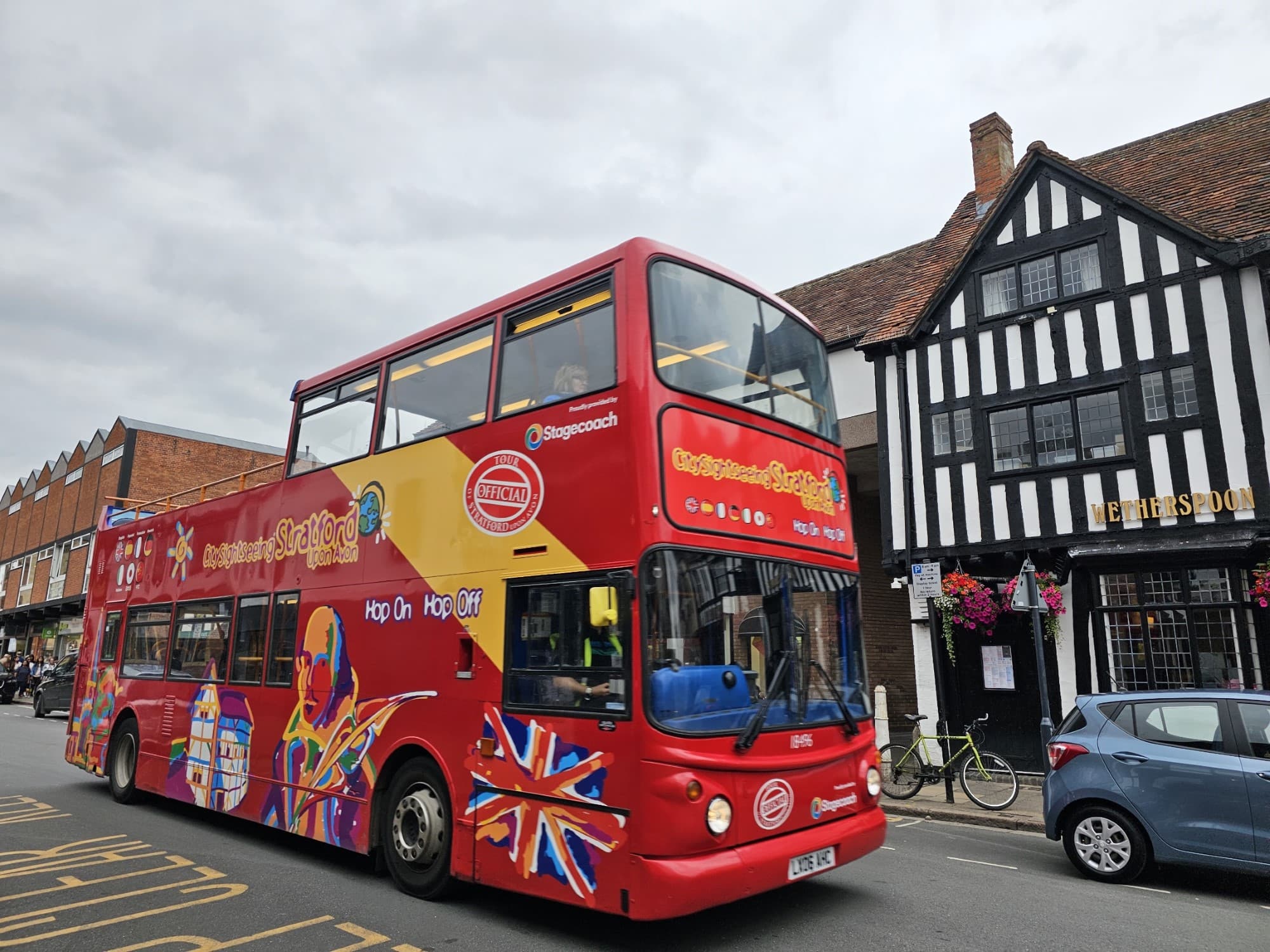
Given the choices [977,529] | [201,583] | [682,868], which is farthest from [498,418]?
[977,529]

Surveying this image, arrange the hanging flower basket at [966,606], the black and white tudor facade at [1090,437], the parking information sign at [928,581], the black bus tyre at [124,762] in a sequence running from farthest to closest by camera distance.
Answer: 1. the hanging flower basket at [966,606]
2. the parking information sign at [928,581]
3. the black and white tudor facade at [1090,437]
4. the black bus tyre at [124,762]

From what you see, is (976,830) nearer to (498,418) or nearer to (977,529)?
(977,529)

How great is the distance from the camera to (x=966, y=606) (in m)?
13.5

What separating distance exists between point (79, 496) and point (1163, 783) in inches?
1847

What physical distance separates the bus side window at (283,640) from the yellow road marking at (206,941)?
2793 millimetres

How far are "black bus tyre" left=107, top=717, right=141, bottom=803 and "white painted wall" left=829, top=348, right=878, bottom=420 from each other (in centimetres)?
1246

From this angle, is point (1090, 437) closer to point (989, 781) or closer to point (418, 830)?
point (989, 781)

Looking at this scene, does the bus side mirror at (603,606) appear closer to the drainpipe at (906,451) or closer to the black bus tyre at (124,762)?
the black bus tyre at (124,762)

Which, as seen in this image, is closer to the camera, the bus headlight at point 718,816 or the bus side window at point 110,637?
the bus headlight at point 718,816

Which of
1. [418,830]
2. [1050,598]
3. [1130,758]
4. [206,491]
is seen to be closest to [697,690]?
[418,830]

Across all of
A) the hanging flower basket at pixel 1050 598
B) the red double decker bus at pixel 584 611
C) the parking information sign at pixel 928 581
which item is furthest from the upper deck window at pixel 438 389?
the hanging flower basket at pixel 1050 598

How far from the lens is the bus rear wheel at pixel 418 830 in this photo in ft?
19.3

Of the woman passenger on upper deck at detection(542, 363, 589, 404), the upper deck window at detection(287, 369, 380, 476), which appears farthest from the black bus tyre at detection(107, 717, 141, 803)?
the woman passenger on upper deck at detection(542, 363, 589, 404)

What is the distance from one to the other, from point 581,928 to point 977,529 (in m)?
10.7
